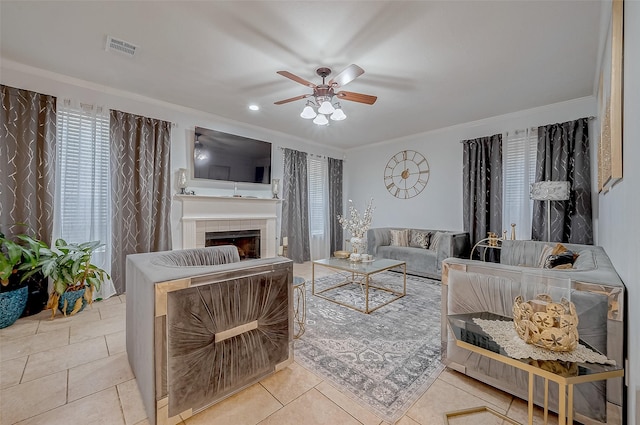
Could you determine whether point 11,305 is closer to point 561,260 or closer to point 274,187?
point 274,187

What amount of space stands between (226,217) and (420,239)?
11.1ft

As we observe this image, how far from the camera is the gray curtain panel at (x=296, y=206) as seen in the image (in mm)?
5168

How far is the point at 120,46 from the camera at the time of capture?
239 cm

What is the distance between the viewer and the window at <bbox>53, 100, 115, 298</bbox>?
301 centimetres

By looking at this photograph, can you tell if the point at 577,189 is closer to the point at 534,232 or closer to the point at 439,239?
the point at 534,232

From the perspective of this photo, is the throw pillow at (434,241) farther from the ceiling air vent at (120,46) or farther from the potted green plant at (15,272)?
the potted green plant at (15,272)

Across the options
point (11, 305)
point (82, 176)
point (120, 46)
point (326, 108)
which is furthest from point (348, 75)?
point (11, 305)

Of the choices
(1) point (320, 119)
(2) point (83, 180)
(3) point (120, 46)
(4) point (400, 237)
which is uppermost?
(3) point (120, 46)

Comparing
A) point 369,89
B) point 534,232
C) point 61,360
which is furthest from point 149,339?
point 534,232

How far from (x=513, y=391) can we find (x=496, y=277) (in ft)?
2.12

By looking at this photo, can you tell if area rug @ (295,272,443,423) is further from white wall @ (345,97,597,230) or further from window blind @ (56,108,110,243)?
window blind @ (56,108,110,243)

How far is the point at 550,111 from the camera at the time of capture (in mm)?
3750

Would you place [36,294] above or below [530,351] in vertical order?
below

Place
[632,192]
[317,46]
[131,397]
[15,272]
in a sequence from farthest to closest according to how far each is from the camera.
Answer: [15,272] → [317,46] → [131,397] → [632,192]
